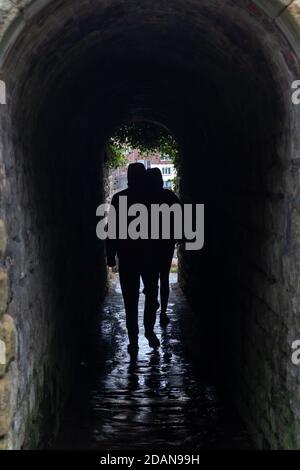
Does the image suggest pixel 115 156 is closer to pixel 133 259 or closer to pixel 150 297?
pixel 150 297

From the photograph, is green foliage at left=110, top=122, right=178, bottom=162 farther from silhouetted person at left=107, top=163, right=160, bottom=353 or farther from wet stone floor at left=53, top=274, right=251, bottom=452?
wet stone floor at left=53, top=274, right=251, bottom=452

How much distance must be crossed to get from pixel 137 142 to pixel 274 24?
9354mm

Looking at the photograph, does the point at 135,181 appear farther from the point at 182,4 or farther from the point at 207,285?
the point at 182,4

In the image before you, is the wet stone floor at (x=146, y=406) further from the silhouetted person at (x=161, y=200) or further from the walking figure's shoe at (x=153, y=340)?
the silhouetted person at (x=161, y=200)

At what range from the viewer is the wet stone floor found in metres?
4.35

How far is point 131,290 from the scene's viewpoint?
20.4ft

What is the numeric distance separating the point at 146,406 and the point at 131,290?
1.49m

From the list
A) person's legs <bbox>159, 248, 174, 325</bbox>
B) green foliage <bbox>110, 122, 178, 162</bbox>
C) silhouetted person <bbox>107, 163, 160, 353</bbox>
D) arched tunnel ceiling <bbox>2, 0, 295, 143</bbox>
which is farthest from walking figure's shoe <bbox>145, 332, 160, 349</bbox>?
green foliage <bbox>110, 122, 178, 162</bbox>

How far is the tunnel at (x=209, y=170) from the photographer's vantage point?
3131mm

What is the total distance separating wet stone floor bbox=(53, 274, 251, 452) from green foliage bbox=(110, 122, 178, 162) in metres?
5.79

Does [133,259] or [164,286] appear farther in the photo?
[164,286]

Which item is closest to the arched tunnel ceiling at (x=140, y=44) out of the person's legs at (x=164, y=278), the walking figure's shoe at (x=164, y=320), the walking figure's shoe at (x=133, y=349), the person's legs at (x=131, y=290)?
the person's legs at (x=131, y=290)

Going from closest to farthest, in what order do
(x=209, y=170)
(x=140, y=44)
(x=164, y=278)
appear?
(x=140, y=44) → (x=209, y=170) → (x=164, y=278)

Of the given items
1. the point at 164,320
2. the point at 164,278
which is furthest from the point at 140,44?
the point at 164,320
